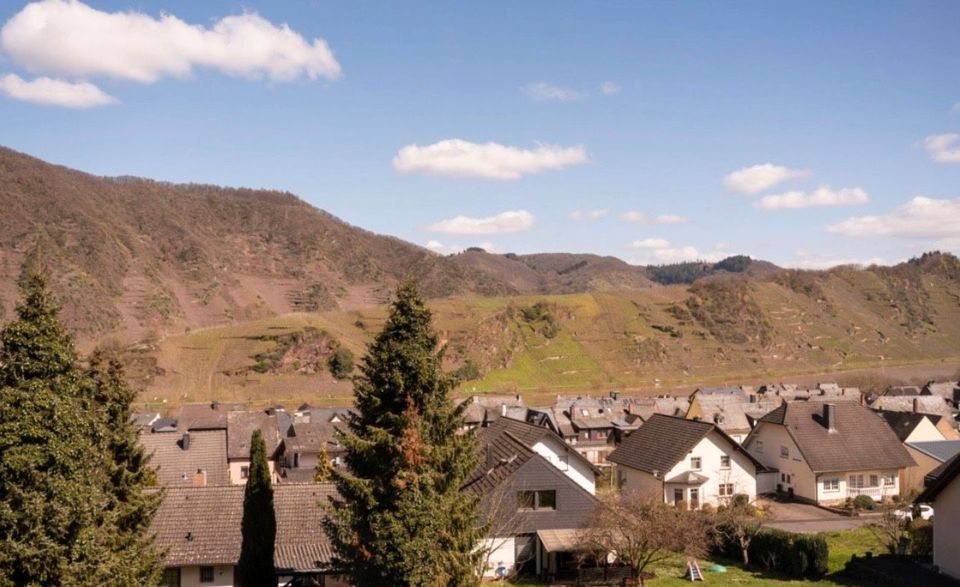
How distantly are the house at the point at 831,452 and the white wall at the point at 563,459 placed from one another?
46.4 ft

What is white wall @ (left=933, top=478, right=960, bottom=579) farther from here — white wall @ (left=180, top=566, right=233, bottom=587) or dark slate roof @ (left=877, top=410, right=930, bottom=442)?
dark slate roof @ (left=877, top=410, right=930, bottom=442)

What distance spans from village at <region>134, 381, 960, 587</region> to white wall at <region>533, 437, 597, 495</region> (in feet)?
0.23

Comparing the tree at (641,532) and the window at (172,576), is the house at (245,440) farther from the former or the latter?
the tree at (641,532)

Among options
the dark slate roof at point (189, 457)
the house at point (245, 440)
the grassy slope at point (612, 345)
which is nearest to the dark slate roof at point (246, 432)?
the house at point (245, 440)

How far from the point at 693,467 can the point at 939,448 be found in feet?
52.9

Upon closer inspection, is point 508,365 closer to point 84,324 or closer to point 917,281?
point 84,324

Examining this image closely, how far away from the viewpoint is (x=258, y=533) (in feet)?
72.6

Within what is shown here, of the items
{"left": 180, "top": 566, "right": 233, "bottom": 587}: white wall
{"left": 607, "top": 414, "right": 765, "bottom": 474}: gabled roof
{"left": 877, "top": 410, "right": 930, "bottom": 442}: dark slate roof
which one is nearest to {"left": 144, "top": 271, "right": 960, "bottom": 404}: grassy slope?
{"left": 877, "top": 410, "right": 930, "bottom": 442}: dark slate roof

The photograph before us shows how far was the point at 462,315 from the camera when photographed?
142m

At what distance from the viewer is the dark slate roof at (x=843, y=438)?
40406mm

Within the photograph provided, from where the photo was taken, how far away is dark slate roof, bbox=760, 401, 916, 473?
1591 inches

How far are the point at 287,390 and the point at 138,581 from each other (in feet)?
298

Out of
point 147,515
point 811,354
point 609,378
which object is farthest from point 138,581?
point 811,354

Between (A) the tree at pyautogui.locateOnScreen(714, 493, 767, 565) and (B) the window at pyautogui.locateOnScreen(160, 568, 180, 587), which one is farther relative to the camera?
(A) the tree at pyautogui.locateOnScreen(714, 493, 767, 565)
